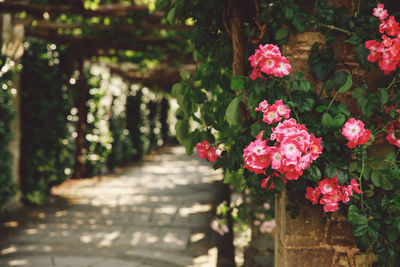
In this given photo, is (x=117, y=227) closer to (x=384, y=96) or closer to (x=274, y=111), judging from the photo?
(x=274, y=111)

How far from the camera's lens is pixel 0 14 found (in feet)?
16.8

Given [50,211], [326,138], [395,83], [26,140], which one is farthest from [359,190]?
[26,140]

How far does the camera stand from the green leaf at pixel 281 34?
5.48ft

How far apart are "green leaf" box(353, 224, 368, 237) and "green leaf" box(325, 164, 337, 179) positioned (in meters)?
0.27

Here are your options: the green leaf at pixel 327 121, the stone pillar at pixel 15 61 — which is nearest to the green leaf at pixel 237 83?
the green leaf at pixel 327 121

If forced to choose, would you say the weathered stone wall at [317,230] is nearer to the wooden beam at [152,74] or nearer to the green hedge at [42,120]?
the green hedge at [42,120]

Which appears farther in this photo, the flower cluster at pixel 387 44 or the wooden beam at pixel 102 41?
the wooden beam at pixel 102 41

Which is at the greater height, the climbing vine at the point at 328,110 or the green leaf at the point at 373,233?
the climbing vine at the point at 328,110

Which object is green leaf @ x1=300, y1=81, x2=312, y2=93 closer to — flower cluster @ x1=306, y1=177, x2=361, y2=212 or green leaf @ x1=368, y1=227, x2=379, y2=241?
flower cluster @ x1=306, y1=177, x2=361, y2=212

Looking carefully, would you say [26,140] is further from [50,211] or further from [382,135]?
[382,135]

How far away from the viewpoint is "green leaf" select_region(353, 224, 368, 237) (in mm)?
1478

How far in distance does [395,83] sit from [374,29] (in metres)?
0.27

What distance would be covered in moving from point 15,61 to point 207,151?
14.9 feet

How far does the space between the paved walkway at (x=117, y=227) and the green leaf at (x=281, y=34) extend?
8.22 feet
